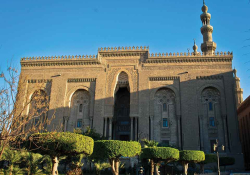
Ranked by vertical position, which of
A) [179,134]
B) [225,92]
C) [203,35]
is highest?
[203,35]

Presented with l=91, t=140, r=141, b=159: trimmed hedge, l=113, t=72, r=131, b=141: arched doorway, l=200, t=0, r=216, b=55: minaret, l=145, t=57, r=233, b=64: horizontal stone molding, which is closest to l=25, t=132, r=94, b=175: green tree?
l=91, t=140, r=141, b=159: trimmed hedge

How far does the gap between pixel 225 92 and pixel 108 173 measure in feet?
45.1

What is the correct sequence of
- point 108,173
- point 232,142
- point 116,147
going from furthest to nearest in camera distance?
point 232,142 → point 108,173 → point 116,147

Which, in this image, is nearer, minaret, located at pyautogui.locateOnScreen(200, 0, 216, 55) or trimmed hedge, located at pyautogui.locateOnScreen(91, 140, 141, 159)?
trimmed hedge, located at pyautogui.locateOnScreen(91, 140, 141, 159)

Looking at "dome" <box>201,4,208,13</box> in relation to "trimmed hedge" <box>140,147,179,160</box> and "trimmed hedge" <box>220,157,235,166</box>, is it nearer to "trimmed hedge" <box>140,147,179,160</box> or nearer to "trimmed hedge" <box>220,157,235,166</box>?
"trimmed hedge" <box>220,157,235,166</box>

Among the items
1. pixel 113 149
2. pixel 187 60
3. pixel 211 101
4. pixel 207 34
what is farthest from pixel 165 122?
pixel 207 34

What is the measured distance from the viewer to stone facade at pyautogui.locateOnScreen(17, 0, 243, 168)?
82.3 ft

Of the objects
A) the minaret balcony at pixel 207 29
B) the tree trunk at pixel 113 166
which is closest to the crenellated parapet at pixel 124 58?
the minaret balcony at pixel 207 29

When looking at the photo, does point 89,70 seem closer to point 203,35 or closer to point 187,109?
point 187,109

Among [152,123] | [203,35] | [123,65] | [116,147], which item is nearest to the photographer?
[116,147]

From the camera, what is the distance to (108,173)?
21.0 metres

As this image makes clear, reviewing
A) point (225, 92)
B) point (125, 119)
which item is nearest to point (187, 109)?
point (225, 92)

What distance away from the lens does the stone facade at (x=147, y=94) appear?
2508 cm

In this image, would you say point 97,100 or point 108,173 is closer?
point 108,173
